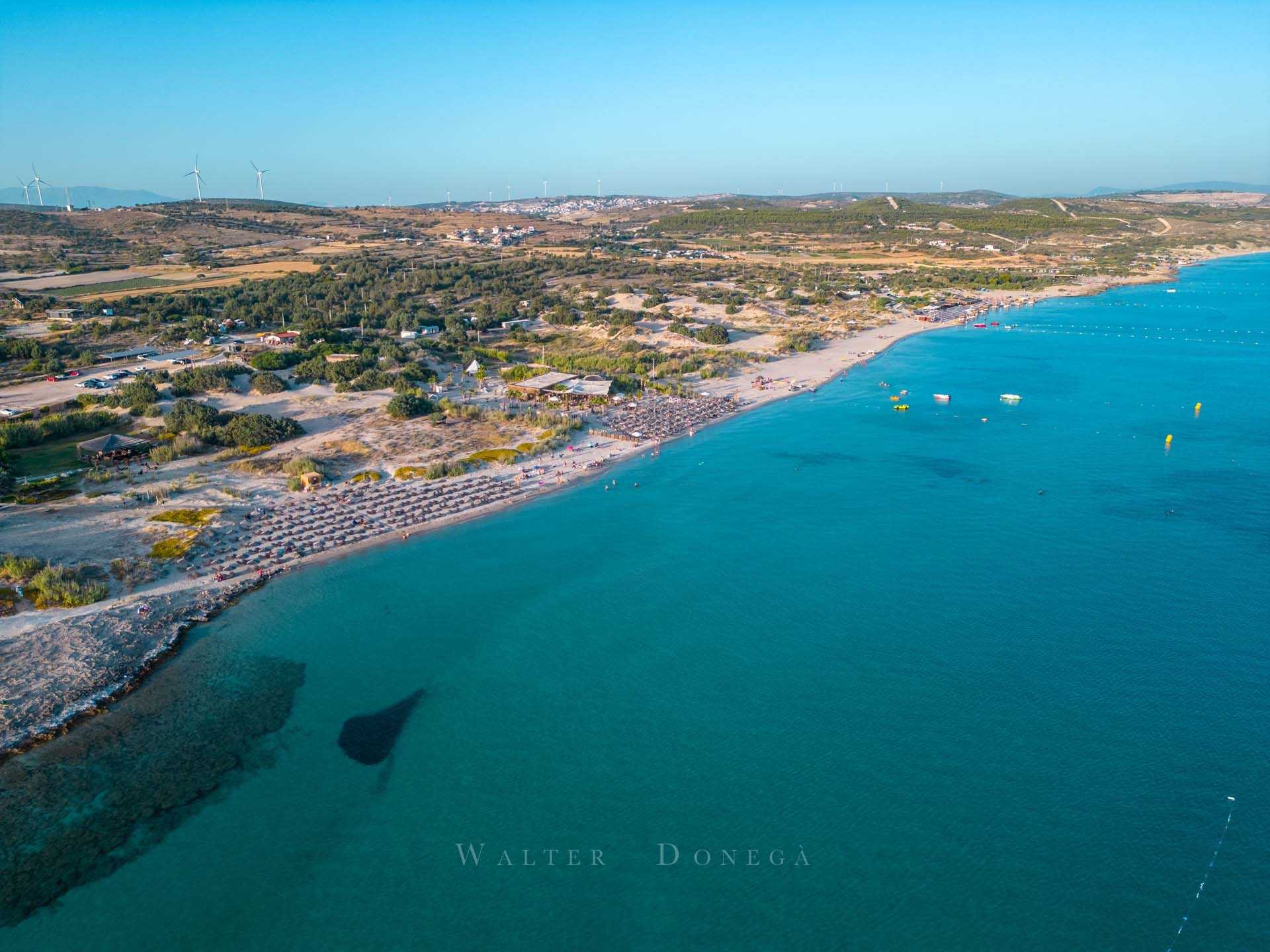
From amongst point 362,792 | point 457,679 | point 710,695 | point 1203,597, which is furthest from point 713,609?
point 1203,597

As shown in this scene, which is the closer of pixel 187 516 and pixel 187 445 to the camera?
pixel 187 516

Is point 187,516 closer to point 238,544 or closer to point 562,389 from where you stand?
point 238,544

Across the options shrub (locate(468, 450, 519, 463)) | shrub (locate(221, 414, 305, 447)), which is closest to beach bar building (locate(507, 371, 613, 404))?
shrub (locate(468, 450, 519, 463))

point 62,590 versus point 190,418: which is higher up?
point 190,418

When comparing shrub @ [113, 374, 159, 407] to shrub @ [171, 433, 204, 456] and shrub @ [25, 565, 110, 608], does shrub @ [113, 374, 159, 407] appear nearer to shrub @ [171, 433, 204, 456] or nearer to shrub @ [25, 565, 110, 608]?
shrub @ [171, 433, 204, 456]

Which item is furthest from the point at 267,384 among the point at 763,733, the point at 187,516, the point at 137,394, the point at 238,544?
the point at 763,733

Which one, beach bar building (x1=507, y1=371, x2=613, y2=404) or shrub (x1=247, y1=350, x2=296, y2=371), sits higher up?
shrub (x1=247, y1=350, x2=296, y2=371)

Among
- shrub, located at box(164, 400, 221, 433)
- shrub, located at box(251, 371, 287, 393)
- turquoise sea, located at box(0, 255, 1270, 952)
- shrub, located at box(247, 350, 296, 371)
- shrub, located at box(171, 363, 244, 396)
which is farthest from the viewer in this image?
shrub, located at box(247, 350, 296, 371)
